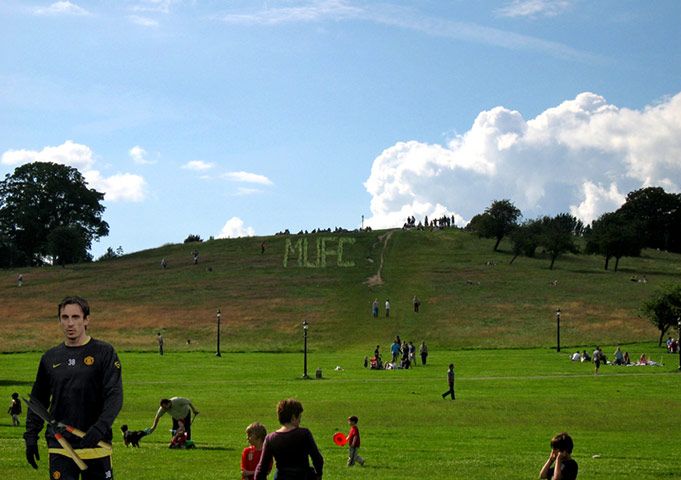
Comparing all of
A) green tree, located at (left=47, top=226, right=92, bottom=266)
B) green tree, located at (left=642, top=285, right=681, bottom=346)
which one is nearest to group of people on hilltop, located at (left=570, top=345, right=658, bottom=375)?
green tree, located at (left=642, top=285, right=681, bottom=346)

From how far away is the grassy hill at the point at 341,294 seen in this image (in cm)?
8850

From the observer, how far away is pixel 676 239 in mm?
180625

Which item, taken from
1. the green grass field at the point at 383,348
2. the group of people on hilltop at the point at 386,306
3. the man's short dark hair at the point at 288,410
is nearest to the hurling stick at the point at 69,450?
the man's short dark hair at the point at 288,410

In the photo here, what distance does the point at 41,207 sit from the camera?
16150 cm

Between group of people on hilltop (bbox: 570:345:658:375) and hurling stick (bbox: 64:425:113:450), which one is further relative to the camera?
group of people on hilltop (bbox: 570:345:658:375)

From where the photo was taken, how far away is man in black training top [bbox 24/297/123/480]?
36.8 feet

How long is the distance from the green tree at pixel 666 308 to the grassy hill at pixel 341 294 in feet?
16.2

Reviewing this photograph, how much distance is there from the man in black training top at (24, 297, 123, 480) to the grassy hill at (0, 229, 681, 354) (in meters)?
71.5

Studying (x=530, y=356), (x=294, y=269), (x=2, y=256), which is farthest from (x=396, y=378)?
(x=2, y=256)

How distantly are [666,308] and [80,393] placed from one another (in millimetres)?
74687

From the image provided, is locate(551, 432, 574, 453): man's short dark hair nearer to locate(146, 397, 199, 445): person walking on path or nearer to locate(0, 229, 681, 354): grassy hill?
locate(146, 397, 199, 445): person walking on path

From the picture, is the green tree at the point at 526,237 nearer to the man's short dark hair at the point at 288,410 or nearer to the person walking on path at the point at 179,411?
the person walking on path at the point at 179,411

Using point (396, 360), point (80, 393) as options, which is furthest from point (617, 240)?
point (80, 393)

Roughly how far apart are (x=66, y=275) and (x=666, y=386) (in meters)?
102
